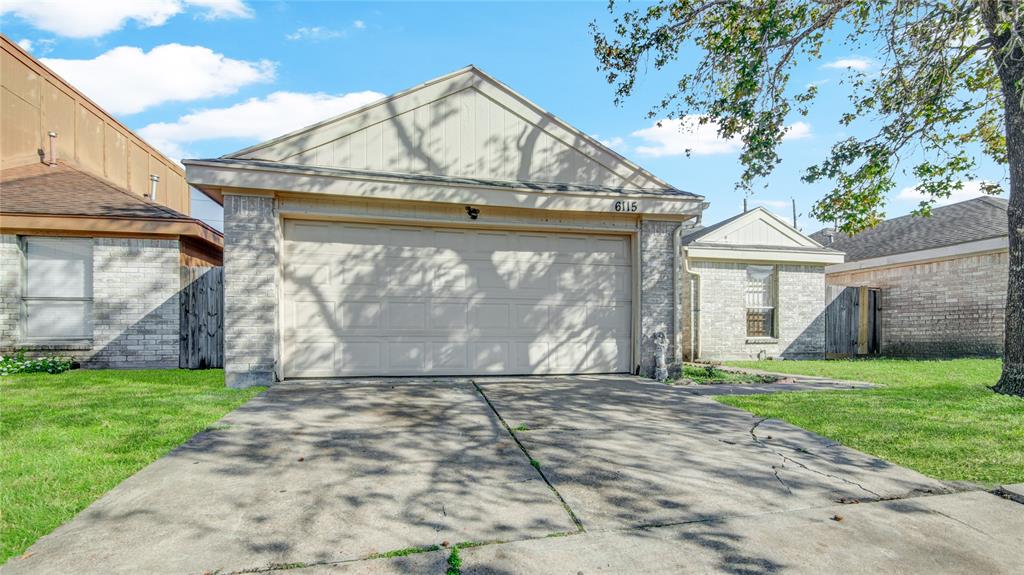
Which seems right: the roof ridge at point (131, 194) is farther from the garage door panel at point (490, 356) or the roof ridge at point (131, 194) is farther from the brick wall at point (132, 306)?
the garage door panel at point (490, 356)

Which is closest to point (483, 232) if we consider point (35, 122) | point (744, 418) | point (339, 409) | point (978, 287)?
point (339, 409)

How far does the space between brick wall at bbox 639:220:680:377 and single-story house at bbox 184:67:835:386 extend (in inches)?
0.9

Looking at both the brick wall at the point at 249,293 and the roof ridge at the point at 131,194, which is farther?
the roof ridge at the point at 131,194

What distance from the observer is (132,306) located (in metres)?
8.71

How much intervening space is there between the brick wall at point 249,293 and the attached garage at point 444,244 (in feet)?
0.06

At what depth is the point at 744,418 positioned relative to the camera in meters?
5.18

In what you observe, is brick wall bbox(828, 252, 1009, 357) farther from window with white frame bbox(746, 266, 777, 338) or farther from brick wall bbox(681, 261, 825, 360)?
window with white frame bbox(746, 266, 777, 338)

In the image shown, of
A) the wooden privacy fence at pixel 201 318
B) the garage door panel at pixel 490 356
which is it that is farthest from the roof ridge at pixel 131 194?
the garage door panel at pixel 490 356

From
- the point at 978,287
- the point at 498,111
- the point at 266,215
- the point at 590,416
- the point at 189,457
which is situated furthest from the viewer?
the point at 978,287

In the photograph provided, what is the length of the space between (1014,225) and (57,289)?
15.0 meters

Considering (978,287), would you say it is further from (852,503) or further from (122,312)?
(122,312)

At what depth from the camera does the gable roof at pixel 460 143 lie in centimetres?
698

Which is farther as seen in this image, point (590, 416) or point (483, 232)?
point (483, 232)

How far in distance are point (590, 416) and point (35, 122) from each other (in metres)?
14.1
